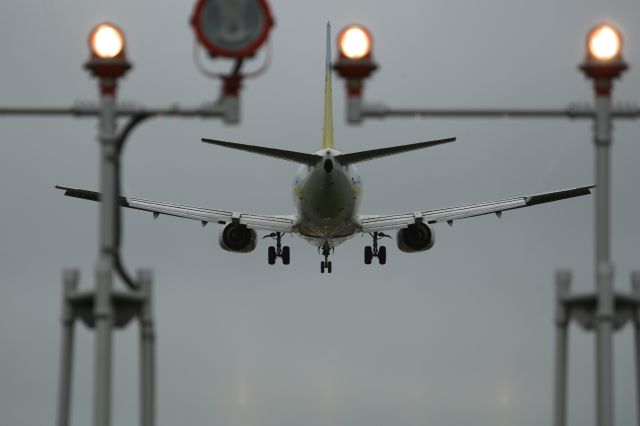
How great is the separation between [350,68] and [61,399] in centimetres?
778

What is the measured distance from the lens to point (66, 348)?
94.4ft

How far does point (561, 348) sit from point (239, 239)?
67.8 metres

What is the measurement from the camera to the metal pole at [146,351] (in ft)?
92.8

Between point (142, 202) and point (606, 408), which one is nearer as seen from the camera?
point (606, 408)

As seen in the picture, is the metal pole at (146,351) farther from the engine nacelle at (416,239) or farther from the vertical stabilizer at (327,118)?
the vertical stabilizer at (327,118)

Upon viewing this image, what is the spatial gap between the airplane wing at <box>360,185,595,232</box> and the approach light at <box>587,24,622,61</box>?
64.8m

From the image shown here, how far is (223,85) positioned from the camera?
99.9ft

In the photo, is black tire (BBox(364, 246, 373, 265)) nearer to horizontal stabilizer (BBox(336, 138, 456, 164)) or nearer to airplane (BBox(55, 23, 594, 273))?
airplane (BBox(55, 23, 594, 273))

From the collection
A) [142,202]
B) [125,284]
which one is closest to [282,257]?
[142,202]

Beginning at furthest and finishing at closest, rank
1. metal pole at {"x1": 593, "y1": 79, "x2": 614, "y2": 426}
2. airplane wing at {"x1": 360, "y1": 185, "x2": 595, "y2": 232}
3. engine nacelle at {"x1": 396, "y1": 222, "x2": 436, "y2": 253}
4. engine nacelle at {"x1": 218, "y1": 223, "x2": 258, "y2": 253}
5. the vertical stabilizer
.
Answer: the vertical stabilizer, airplane wing at {"x1": 360, "y1": 185, "x2": 595, "y2": 232}, engine nacelle at {"x1": 396, "y1": 222, "x2": 436, "y2": 253}, engine nacelle at {"x1": 218, "y1": 223, "x2": 258, "y2": 253}, metal pole at {"x1": 593, "y1": 79, "x2": 614, "y2": 426}

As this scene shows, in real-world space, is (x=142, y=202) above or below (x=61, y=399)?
above

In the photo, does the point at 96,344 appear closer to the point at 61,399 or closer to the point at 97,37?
the point at 61,399

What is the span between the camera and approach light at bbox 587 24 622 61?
98.1 feet

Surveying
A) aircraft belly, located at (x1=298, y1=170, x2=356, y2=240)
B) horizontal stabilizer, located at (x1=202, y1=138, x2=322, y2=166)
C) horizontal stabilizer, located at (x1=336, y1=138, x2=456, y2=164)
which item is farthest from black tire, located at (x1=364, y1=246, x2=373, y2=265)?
horizontal stabilizer, located at (x1=202, y1=138, x2=322, y2=166)
